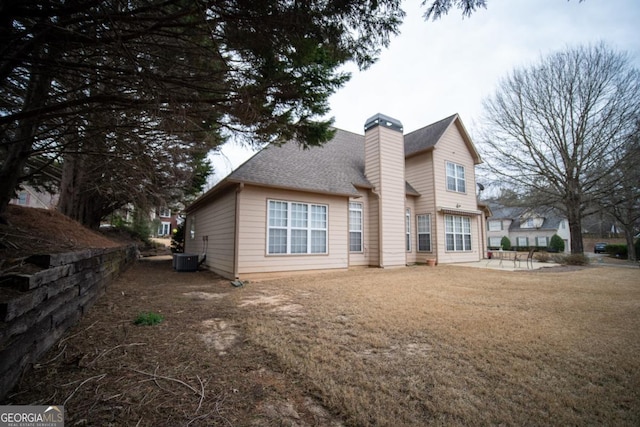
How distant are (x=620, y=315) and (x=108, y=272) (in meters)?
9.67

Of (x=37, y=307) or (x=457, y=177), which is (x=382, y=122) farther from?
(x=37, y=307)

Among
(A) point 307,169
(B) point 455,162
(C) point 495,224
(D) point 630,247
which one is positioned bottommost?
(D) point 630,247

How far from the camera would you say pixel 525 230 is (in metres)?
36.2

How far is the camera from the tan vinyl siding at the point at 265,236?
313 inches

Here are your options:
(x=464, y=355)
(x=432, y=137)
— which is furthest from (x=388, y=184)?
(x=464, y=355)

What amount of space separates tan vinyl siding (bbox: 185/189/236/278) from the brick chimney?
568 cm

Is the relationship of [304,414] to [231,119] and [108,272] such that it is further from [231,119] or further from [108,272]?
[108,272]

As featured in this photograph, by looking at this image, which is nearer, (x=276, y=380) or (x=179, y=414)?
(x=179, y=414)

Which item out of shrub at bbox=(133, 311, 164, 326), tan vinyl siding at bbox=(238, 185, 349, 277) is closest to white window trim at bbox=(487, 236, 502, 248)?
tan vinyl siding at bbox=(238, 185, 349, 277)

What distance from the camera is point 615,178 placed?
1326cm

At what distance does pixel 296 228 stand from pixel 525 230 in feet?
130

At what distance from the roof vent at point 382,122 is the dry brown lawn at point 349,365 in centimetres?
844

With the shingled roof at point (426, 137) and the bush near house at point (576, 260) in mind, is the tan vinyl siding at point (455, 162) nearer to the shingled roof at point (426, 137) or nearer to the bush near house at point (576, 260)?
the shingled roof at point (426, 137)

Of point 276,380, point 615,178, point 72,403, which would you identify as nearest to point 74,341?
point 72,403
